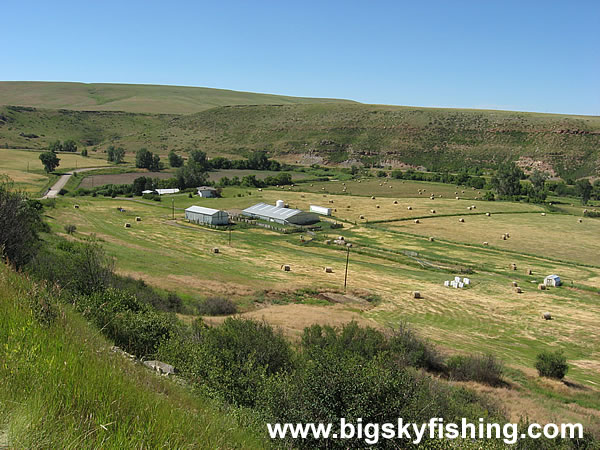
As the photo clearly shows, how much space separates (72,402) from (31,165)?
120689 millimetres

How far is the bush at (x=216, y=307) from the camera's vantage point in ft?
106

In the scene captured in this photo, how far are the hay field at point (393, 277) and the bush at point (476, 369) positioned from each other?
3481 millimetres

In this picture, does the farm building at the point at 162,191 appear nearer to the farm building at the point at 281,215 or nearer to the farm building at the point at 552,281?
the farm building at the point at 281,215

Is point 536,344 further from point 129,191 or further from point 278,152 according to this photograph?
point 278,152

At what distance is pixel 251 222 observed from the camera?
69.2 metres

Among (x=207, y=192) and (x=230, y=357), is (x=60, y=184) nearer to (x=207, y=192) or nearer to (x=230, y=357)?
(x=207, y=192)

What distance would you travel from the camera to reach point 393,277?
150ft

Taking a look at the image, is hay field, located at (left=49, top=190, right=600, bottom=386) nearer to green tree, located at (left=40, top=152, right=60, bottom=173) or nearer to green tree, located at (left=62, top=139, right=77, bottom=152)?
green tree, located at (left=40, top=152, right=60, bottom=173)

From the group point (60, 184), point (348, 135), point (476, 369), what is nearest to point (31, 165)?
point (60, 184)

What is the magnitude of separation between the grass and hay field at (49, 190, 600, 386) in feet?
86.4

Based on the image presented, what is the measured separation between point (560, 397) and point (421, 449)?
17.4 m

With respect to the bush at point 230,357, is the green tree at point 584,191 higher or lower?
higher

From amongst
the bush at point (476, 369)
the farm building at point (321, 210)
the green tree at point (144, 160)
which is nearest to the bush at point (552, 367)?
the bush at point (476, 369)

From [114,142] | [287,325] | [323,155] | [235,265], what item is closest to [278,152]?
[323,155]
